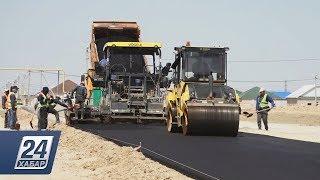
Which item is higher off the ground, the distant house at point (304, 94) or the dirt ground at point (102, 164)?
the distant house at point (304, 94)

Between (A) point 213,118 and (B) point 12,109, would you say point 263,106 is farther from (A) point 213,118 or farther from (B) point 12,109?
(B) point 12,109

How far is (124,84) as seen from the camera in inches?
912

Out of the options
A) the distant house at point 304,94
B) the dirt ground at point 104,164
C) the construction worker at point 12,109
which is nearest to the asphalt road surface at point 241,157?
the dirt ground at point 104,164

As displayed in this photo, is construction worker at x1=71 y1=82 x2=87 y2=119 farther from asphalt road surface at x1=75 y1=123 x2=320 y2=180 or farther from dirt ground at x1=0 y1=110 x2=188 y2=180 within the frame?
asphalt road surface at x1=75 y1=123 x2=320 y2=180

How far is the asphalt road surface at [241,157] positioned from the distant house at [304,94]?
286 feet

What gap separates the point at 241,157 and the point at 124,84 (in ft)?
41.3

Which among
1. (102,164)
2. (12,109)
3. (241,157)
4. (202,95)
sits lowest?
(102,164)

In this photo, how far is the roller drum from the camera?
53.2ft

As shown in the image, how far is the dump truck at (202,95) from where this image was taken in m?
16.3

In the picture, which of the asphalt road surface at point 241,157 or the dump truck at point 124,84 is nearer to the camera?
the asphalt road surface at point 241,157

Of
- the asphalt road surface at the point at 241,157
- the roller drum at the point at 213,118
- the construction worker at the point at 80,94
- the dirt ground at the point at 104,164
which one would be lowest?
the dirt ground at the point at 104,164

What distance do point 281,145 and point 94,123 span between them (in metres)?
11.2

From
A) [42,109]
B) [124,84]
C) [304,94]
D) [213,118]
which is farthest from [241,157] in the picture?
[304,94]

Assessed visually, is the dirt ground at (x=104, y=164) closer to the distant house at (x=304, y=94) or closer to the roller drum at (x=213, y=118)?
the roller drum at (x=213, y=118)
